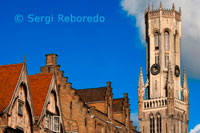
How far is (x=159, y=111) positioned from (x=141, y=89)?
9414mm

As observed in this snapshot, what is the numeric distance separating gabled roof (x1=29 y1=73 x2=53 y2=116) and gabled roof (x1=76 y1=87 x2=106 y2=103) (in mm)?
25371

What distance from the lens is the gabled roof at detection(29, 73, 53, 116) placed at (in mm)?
46750

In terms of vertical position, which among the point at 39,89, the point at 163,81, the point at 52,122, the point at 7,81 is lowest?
the point at 52,122

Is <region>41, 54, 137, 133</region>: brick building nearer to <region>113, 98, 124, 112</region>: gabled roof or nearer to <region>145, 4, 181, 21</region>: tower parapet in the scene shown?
<region>113, 98, 124, 112</region>: gabled roof

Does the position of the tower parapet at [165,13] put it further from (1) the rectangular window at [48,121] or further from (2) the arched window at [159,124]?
(1) the rectangular window at [48,121]

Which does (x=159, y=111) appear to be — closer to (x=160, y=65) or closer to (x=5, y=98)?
(x=160, y=65)

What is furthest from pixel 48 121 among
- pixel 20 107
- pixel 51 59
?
pixel 51 59

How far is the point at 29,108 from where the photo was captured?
147 ft

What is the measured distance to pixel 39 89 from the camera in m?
48.3

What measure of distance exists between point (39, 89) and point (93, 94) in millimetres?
30104

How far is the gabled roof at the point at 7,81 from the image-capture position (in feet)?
139

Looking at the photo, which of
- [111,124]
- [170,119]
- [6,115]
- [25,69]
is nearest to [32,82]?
[25,69]

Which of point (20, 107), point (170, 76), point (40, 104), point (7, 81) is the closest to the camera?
point (20, 107)

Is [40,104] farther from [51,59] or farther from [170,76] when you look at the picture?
[170,76]
